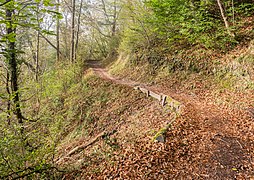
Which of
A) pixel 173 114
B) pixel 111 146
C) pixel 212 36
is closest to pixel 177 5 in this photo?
pixel 212 36

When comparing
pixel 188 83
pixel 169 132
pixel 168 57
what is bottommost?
pixel 169 132

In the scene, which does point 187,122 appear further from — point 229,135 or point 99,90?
point 99,90

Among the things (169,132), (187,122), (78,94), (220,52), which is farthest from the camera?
(78,94)

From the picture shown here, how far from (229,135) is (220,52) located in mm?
5288

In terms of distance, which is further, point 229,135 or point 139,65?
point 139,65

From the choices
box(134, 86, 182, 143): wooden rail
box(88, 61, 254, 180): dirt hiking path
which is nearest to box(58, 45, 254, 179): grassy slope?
box(88, 61, 254, 180): dirt hiking path

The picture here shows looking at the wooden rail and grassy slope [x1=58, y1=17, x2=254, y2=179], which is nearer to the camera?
grassy slope [x1=58, y1=17, x2=254, y2=179]

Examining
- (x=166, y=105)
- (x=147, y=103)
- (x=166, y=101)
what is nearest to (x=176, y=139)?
(x=166, y=105)

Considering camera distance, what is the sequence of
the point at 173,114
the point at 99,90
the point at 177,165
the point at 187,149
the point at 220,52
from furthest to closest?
1. the point at 99,90
2. the point at 220,52
3. the point at 173,114
4. the point at 187,149
5. the point at 177,165

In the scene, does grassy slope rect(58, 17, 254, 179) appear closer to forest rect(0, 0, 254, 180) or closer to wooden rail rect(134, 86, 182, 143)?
forest rect(0, 0, 254, 180)

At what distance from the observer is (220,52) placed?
836 centimetres

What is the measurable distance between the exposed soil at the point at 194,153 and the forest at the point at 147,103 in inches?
1.0

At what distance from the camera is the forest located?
3.98 metres

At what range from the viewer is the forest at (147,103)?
398cm
